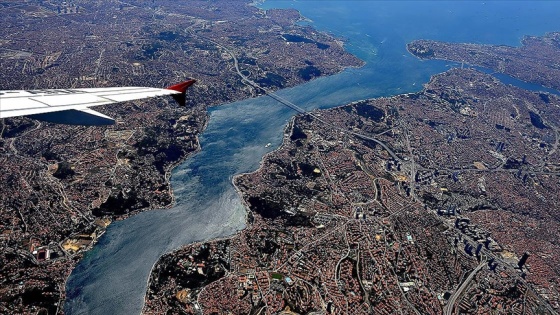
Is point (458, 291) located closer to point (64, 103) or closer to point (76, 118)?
point (76, 118)

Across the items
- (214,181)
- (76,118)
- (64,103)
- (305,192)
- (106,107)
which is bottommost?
(214,181)

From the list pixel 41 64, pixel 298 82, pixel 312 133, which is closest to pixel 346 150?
pixel 312 133

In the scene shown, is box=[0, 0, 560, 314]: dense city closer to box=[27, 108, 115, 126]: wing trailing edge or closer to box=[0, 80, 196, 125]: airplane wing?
box=[0, 80, 196, 125]: airplane wing

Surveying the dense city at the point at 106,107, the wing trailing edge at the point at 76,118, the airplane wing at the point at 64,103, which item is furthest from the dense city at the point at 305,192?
the wing trailing edge at the point at 76,118

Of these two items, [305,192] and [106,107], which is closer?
[305,192]

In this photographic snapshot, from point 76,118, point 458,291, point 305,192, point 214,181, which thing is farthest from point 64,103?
point 458,291

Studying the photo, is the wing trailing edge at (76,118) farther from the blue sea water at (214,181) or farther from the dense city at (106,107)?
the dense city at (106,107)

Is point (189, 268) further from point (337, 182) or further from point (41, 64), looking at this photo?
point (41, 64)

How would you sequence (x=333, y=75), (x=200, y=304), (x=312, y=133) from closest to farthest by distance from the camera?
1. (x=200, y=304)
2. (x=312, y=133)
3. (x=333, y=75)

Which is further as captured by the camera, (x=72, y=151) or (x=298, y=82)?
(x=298, y=82)
